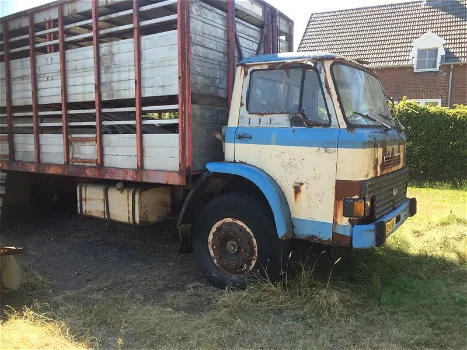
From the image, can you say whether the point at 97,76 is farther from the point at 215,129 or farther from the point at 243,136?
the point at 243,136

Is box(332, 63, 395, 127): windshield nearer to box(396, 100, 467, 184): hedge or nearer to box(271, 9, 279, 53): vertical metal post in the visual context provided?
box(271, 9, 279, 53): vertical metal post

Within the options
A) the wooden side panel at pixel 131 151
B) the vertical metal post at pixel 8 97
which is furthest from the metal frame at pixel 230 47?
the vertical metal post at pixel 8 97

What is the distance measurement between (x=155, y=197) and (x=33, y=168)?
204 cm

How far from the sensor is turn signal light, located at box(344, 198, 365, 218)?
11.5 feet

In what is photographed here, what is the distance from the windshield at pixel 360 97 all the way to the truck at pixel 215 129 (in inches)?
0.8

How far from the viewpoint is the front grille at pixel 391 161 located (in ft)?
12.7

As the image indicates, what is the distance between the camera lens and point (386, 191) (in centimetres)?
396

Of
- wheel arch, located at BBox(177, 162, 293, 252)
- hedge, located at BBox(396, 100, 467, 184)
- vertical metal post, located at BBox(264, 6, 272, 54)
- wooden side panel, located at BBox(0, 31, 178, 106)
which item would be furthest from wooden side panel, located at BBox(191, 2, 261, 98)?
hedge, located at BBox(396, 100, 467, 184)

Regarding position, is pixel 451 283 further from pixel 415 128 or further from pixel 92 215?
pixel 415 128

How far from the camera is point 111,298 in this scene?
13.3 feet

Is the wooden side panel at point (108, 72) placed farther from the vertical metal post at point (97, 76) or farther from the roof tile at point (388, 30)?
the roof tile at point (388, 30)

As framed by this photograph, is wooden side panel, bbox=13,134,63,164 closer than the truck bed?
No

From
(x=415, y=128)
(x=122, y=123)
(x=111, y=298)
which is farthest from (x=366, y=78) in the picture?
(x=415, y=128)

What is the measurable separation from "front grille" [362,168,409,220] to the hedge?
22.0 ft
